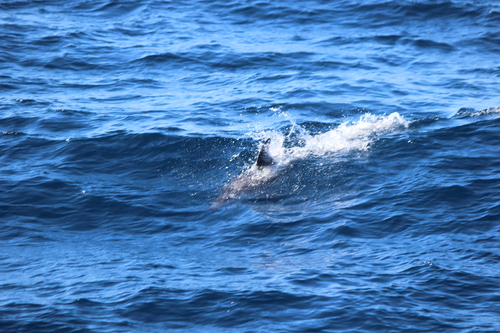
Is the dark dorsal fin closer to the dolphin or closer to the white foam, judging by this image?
the dolphin

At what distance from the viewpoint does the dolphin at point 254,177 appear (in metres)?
13.0

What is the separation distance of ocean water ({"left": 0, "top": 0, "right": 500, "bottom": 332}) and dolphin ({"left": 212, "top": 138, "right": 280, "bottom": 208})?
7cm

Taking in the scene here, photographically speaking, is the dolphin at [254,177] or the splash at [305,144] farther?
the splash at [305,144]

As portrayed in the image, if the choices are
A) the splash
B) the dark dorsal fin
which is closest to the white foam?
the splash

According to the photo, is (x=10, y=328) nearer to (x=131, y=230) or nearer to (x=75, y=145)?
(x=131, y=230)

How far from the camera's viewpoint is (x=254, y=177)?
44.4 ft

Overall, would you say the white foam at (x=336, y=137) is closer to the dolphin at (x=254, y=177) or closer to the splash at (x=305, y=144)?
the splash at (x=305, y=144)

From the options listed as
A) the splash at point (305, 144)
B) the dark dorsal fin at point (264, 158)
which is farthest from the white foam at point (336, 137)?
the dark dorsal fin at point (264, 158)

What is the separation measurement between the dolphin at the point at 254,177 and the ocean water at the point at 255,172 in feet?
0.24

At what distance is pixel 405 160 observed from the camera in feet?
45.5

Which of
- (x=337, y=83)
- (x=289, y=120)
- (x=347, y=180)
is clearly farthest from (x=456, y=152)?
(x=337, y=83)

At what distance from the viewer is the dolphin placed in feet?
42.5

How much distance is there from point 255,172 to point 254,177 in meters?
0.23

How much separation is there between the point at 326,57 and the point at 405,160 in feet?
27.6
